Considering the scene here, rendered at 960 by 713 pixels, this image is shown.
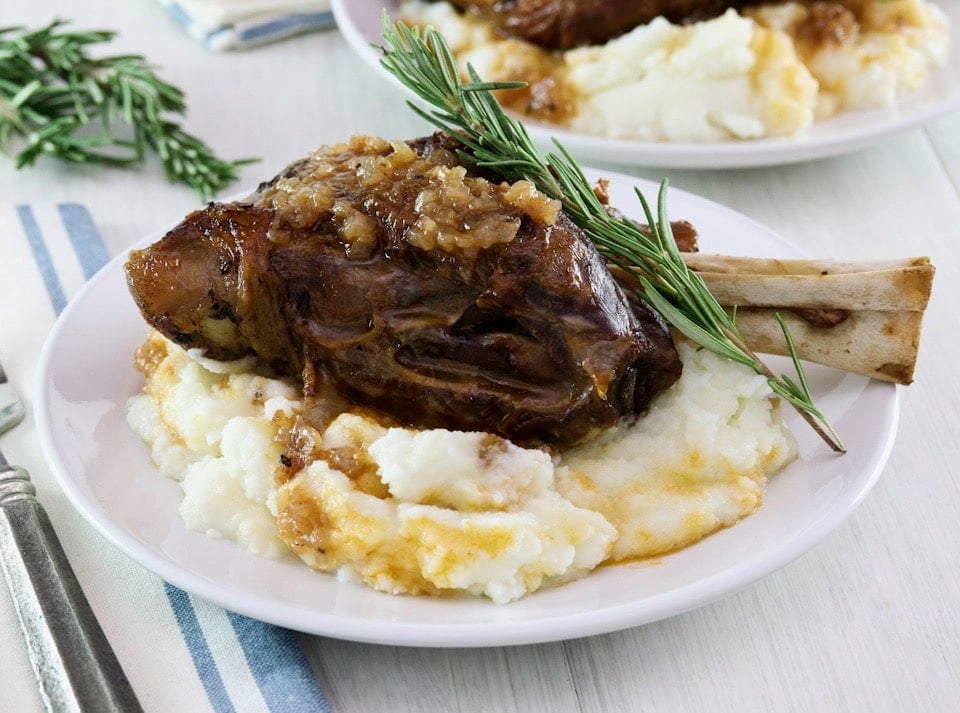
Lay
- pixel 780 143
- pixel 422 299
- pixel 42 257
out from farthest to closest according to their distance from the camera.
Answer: pixel 780 143, pixel 42 257, pixel 422 299

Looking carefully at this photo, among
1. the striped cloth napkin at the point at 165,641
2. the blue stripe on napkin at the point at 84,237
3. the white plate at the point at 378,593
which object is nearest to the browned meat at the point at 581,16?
the blue stripe on napkin at the point at 84,237

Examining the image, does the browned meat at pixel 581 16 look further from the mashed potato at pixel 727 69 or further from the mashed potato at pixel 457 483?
the mashed potato at pixel 457 483

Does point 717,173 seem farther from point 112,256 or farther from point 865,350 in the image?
point 112,256

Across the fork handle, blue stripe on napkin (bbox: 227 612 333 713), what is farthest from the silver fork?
blue stripe on napkin (bbox: 227 612 333 713)

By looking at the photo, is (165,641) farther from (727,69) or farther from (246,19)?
(246,19)

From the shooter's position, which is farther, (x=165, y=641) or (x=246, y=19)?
(x=246, y=19)

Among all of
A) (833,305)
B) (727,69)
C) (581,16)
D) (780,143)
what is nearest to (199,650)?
(833,305)

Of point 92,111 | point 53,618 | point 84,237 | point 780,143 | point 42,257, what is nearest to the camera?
point 53,618
